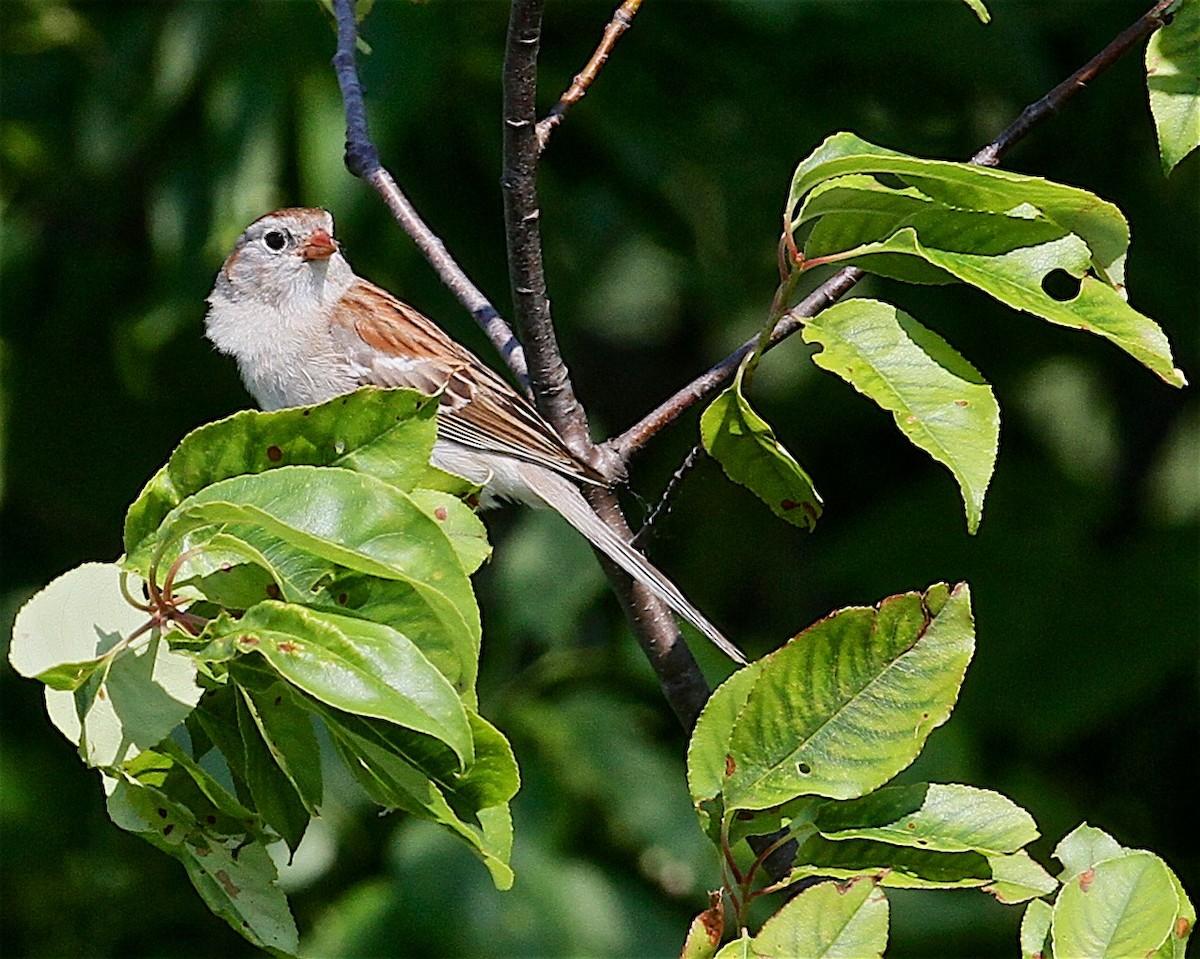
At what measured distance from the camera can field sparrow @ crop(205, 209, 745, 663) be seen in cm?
269

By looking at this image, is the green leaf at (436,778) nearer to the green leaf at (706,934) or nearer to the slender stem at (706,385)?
the green leaf at (706,934)

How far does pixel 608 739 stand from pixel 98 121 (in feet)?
5.46

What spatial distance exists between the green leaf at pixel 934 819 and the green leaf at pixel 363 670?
0.38 metres

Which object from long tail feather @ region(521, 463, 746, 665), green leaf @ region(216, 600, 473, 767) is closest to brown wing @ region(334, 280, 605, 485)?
long tail feather @ region(521, 463, 746, 665)

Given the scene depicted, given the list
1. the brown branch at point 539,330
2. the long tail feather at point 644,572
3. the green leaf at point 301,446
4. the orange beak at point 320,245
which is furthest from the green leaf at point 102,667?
the orange beak at point 320,245

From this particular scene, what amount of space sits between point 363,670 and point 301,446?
0.78 ft

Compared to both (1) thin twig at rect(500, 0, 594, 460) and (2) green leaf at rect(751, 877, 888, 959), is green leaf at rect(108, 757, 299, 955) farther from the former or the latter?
(1) thin twig at rect(500, 0, 594, 460)

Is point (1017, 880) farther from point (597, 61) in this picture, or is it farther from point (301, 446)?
point (597, 61)

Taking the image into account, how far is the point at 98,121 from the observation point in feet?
11.4

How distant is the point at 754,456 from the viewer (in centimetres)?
151

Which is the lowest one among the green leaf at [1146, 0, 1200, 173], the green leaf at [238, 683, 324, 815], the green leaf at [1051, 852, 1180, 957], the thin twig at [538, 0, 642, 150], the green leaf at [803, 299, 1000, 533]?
the green leaf at [1051, 852, 1180, 957]

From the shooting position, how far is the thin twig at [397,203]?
6.51 feet

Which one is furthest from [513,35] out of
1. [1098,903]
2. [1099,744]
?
[1099,744]

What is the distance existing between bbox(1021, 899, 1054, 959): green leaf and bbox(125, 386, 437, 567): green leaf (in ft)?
1.89
